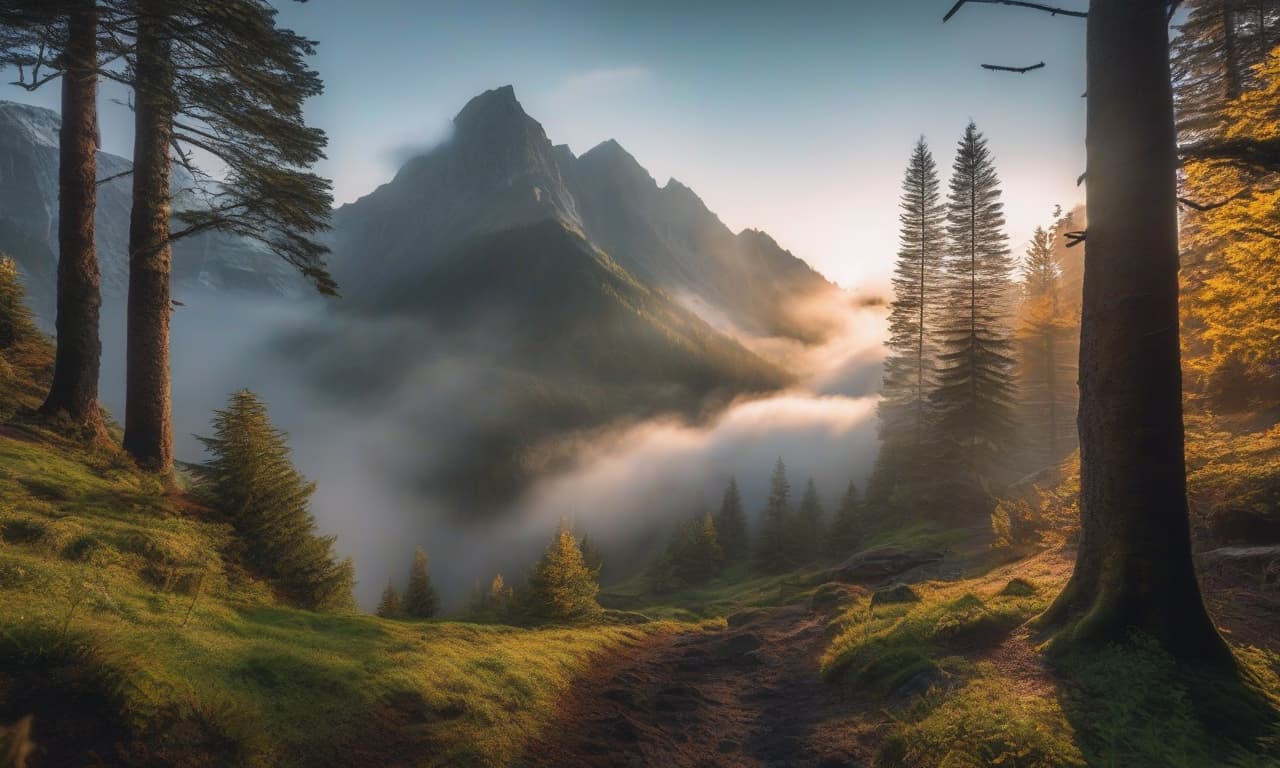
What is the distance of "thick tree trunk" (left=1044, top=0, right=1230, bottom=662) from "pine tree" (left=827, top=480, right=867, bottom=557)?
4455 cm

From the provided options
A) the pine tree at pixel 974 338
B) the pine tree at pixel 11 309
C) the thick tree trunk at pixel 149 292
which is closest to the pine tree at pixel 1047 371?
the pine tree at pixel 974 338

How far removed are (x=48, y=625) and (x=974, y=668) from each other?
10612mm

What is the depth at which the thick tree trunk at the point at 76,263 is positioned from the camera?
36.1 feet

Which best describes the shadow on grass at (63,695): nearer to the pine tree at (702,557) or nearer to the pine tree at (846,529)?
the pine tree at (846,529)

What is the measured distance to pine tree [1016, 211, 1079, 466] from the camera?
40688 millimetres

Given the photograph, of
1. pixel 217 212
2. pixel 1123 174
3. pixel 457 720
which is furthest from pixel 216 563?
pixel 1123 174

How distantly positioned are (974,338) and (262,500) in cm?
3885

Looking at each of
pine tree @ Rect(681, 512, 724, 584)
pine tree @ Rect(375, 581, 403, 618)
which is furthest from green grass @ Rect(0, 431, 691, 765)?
pine tree @ Rect(681, 512, 724, 584)

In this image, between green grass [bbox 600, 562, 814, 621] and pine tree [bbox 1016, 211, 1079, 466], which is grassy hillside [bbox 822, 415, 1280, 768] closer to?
green grass [bbox 600, 562, 814, 621]

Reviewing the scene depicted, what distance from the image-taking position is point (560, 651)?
38.3 ft

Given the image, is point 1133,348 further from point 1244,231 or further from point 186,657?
point 186,657

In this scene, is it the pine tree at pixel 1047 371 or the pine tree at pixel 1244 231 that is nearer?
the pine tree at pixel 1244 231

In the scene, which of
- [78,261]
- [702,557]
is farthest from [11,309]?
[702,557]

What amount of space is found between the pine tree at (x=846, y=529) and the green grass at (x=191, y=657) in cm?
4451
